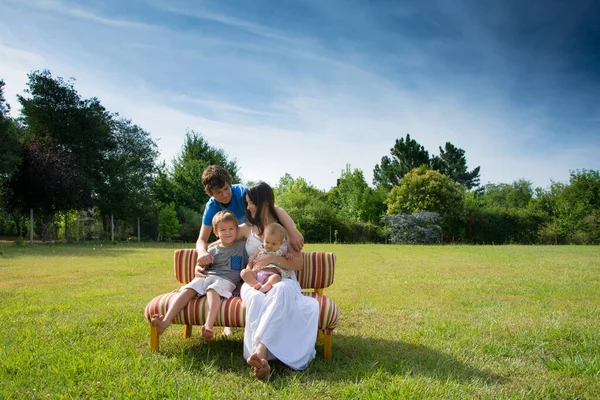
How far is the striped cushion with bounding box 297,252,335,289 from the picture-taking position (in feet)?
14.5

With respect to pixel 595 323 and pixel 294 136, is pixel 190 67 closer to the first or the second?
pixel 294 136

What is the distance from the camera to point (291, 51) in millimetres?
11461

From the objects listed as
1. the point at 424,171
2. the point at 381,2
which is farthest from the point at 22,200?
the point at 424,171

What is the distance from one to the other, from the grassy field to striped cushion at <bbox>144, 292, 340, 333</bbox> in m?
0.31

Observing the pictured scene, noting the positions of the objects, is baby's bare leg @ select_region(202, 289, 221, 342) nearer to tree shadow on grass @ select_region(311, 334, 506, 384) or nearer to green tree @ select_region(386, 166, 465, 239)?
tree shadow on grass @ select_region(311, 334, 506, 384)

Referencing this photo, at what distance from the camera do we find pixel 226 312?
12.0 ft

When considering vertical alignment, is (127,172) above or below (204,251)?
above

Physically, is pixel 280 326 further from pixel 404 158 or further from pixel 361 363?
pixel 404 158

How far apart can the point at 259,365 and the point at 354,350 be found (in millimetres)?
1210

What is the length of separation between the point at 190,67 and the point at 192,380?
9.28 m

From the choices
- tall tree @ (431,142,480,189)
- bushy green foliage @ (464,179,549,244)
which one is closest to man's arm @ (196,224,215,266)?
bushy green foliage @ (464,179,549,244)

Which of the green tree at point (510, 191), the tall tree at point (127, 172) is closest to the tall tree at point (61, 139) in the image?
the tall tree at point (127, 172)

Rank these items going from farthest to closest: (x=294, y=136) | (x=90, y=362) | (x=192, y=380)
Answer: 1. (x=294, y=136)
2. (x=90, y=362)
3. (x=192, y=380)

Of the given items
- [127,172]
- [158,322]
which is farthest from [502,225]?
[158,322]
